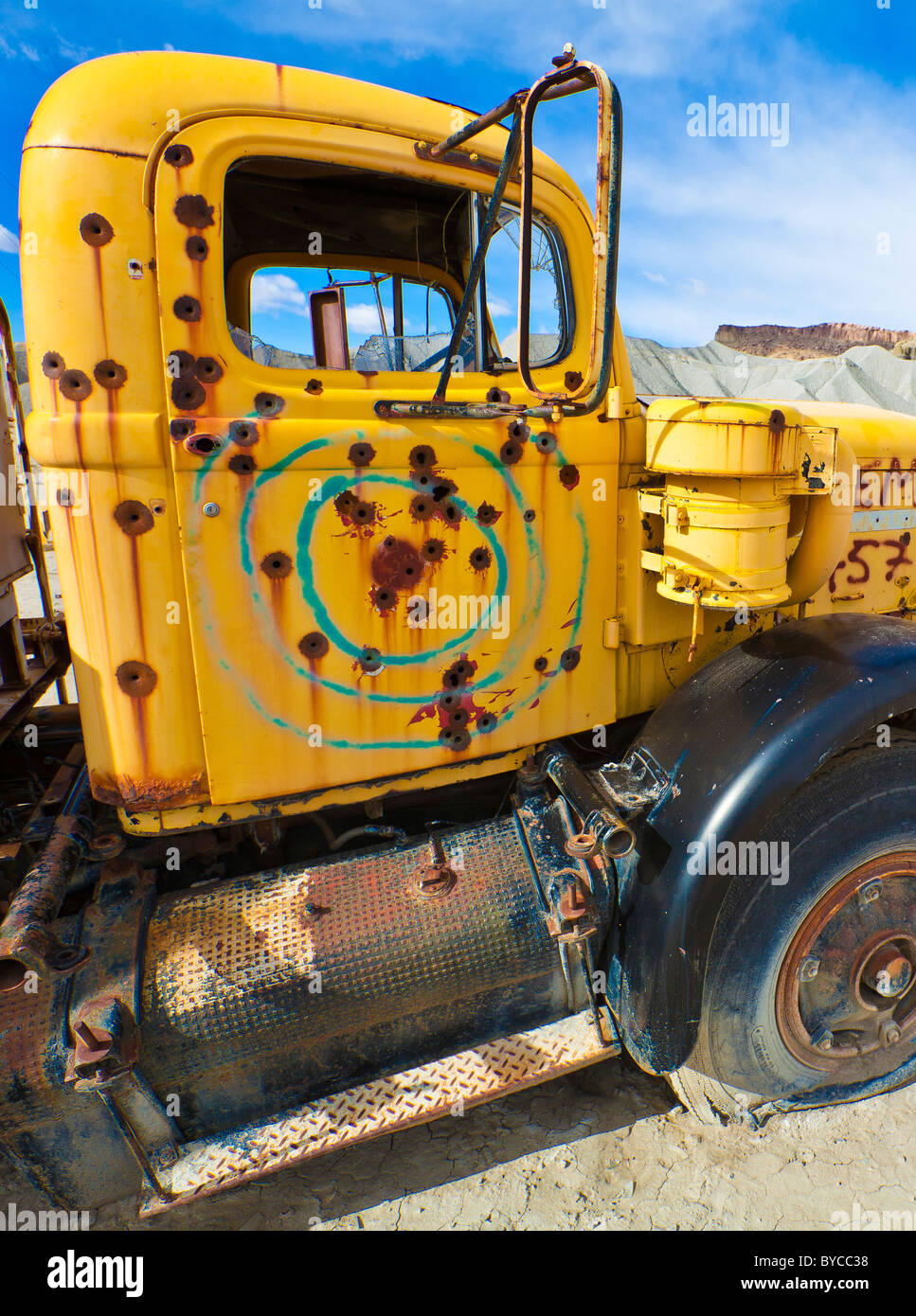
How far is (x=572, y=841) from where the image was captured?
2025 mm

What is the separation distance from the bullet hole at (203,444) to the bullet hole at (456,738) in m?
0.97

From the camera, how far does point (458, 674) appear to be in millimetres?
2102

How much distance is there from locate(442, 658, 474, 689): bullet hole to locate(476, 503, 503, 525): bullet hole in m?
0.39

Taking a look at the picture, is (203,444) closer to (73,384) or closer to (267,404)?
(267,404)

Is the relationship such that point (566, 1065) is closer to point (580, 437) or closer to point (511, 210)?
point (580, 437)

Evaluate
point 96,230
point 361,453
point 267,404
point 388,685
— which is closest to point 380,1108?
point 388,685

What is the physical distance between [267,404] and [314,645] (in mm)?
609

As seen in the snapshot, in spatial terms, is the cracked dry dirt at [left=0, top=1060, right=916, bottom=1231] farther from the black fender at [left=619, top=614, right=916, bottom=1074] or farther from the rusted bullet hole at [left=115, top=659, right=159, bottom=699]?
the rusted bullet hole at [left=115, top=659, right=159, bottom=699]

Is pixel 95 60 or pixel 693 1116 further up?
pixel 95 60

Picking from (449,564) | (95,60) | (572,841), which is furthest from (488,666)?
(95,60)

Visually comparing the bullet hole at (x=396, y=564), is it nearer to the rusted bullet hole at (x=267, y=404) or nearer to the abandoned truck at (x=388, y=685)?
the abandoned truck at (x=388, y=685)

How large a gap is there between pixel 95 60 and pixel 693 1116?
3293mm

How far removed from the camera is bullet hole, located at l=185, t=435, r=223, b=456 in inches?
67.4
